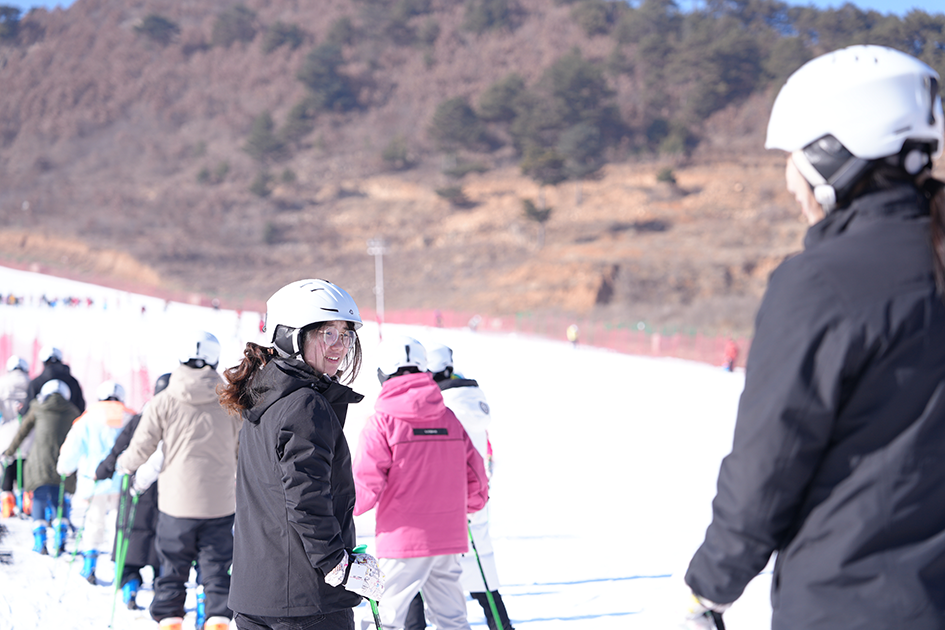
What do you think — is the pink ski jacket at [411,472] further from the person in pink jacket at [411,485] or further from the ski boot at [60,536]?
the ski boot at [60,536]

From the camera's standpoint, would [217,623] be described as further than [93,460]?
No

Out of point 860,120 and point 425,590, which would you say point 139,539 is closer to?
point 425,590

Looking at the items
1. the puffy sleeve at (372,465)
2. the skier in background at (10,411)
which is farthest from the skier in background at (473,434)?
the skier in background at (10,411)

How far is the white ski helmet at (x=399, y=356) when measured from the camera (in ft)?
13.4

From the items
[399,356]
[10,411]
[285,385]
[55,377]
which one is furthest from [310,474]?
[10,411]

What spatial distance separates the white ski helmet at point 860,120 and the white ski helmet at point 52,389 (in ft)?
24.7

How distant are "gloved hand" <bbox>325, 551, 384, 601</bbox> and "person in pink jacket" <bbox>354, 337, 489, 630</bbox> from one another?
3.10 ft

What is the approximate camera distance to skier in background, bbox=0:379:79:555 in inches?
298

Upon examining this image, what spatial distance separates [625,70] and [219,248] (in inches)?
1870

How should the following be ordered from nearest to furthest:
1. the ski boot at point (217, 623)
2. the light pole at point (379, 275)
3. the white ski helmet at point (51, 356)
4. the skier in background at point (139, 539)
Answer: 1. the ski boot at point (217, 623)
2. the skier in background at point (139, 539)
3. the white ski helmet at point (51, 356)
4. the light pole at point (379, 275)

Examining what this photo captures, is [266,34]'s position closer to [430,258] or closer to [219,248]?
[219,248]

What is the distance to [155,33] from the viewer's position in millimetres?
130500

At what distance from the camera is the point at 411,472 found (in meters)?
3.86

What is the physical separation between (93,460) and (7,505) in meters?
3.01
